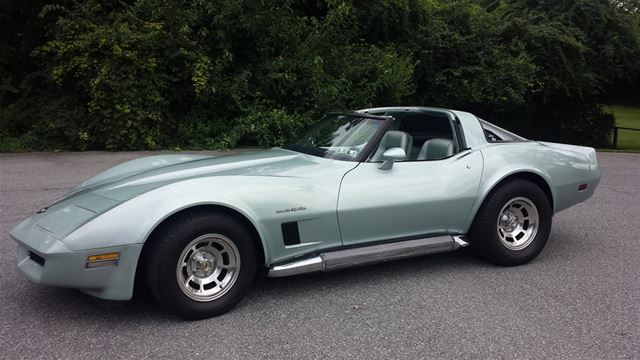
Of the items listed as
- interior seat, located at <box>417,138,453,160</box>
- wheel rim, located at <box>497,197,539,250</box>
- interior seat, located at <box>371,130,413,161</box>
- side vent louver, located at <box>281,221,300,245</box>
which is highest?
interior seat, located at <box>371,130,413,161</box>

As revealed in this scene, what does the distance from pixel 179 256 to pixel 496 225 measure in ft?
8.74

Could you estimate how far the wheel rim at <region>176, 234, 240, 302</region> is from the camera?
11.4 ft

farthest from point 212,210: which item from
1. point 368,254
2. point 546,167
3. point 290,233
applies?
point 546,167

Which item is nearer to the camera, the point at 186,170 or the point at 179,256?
the point at 179,256

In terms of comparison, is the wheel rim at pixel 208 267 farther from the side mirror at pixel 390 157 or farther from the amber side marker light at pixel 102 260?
the side mirror at pixel 390 157

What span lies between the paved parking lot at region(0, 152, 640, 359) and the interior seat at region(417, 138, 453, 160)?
94 cm

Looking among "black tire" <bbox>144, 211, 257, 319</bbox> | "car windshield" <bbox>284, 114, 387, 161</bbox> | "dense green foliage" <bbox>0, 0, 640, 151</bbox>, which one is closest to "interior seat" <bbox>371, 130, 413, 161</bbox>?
"car windshield" <bbox>284, 114, 387, 161</bbox>

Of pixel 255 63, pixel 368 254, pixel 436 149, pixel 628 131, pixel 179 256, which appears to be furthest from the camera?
pixel 628 131

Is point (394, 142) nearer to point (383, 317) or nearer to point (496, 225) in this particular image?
point (496, 225)

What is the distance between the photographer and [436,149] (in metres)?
4.81

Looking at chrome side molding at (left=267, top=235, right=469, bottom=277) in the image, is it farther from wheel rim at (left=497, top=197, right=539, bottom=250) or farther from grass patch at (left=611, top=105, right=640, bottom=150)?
grass patch at (left=611, top=105, right=640, bottom=150)

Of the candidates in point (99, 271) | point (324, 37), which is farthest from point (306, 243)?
point (324, 37)

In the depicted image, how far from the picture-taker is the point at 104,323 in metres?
3.47

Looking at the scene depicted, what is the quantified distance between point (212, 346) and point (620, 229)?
5.06m
